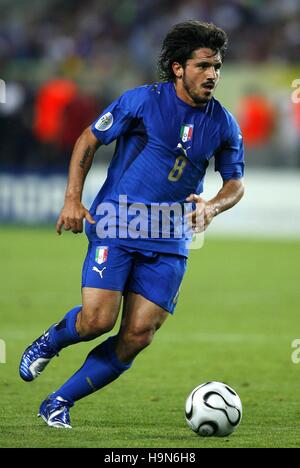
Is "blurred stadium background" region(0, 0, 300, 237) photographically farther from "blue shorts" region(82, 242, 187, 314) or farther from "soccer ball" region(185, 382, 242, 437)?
"soccer ball" region(185, 382, 242, 437)

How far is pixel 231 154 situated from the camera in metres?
6.56

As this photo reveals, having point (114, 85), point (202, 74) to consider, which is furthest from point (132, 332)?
point (114, 85)

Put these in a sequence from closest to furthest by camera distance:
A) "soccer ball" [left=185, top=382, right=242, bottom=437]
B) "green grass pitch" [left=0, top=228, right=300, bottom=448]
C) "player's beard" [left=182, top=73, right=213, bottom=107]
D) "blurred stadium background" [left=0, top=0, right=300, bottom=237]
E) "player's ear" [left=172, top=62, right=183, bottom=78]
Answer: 1. "soccer ball" [left=185, top=382, right=242, bottom=437]
2. "green grass pitch" [left=0, top=228, right=300, bottom=448]
3. "player's beard" [left=182, top=73, right=213, bottom=107]
4. "player's ear" [left=172, top=62, right=183, bottom=78]
5. "blurred stadium background" [left=0, top=0, right=300, bottom=237]

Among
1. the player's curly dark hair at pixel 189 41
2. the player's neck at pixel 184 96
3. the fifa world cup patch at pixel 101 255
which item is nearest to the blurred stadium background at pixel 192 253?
the fifa world cup patch at pixel 101 255

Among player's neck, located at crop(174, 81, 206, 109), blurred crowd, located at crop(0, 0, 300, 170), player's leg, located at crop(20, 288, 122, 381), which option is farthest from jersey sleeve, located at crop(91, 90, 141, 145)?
blurred crowd, located at crop(0, 0, 300, 170)

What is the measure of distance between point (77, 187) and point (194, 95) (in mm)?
879

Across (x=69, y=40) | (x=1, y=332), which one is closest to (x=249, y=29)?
(x=69, y=40)

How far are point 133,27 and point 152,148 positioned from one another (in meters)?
20.0

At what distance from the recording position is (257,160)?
21.5 m

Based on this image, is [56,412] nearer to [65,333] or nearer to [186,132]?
[65,333]

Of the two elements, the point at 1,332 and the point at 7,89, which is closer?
the point at 1,332

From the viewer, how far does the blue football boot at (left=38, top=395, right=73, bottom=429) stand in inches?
243

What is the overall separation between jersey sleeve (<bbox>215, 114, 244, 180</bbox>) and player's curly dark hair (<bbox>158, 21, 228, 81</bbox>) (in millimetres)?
452

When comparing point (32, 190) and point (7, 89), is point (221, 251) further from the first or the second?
point (7, 89)
